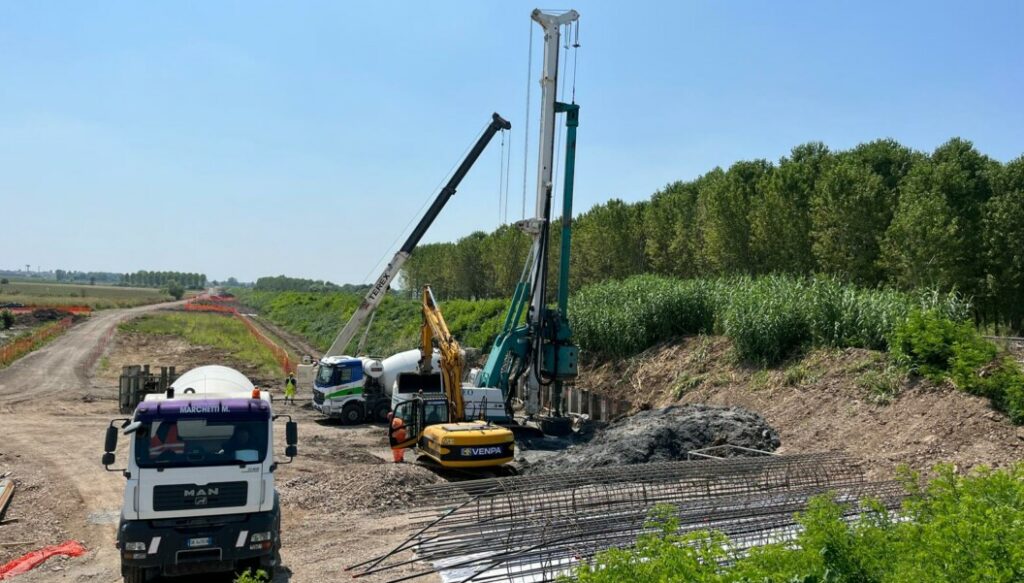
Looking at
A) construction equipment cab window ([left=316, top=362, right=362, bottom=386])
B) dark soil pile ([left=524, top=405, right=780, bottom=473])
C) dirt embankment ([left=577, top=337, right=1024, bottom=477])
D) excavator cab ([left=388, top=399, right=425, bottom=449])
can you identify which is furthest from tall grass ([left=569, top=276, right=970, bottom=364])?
excavator cab ([left=388, top=399, right=425, bottom=449])

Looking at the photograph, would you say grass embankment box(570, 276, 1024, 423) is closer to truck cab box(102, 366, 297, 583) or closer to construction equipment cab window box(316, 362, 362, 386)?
construction equipment cab window box(316, 362, 362, 386)

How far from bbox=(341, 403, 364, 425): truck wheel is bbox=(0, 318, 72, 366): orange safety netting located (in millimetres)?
24170

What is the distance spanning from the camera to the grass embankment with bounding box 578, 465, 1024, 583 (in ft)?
20.2

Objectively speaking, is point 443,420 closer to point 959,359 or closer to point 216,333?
point 959,359

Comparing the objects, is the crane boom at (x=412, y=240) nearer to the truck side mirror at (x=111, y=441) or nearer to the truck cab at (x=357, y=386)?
the truck cab at (x=357, y=386)

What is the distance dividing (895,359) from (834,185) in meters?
18.5

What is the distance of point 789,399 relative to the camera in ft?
72.3

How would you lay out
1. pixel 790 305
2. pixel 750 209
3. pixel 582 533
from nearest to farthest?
pixel 582 533, pixel 790 305, pixel 750 209

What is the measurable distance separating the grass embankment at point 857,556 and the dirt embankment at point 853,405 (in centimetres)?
934

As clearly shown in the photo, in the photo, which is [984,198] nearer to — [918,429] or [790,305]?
[790,305]

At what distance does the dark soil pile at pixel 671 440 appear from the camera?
1886 centimetres

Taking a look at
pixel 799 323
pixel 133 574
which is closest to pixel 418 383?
pixel 799 323

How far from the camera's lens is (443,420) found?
21094 millimetres

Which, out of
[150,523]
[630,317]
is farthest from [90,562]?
[630,317]
